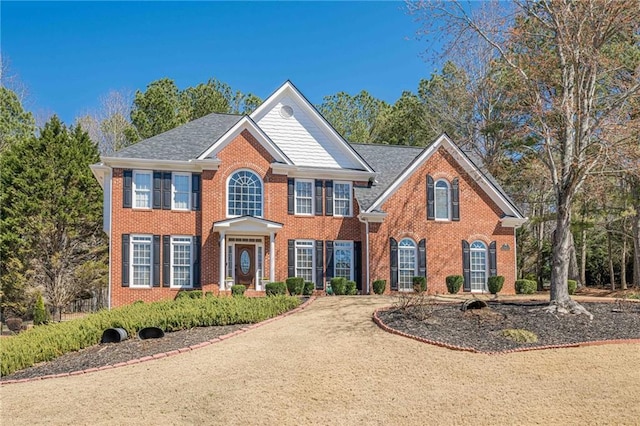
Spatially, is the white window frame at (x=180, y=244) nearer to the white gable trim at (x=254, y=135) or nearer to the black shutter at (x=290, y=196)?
the white gable trim at (x=254, y=135)

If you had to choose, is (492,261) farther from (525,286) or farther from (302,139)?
(302,139)

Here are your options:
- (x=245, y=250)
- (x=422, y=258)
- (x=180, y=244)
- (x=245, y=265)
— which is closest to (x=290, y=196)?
(x=245, y=250)

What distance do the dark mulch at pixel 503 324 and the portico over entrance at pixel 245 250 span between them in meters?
8.35

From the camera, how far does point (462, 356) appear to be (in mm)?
11797

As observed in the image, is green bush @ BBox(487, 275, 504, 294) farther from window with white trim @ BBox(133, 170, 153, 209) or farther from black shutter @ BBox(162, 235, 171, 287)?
window with white trim @ BBox(133, 170, 153, 209)

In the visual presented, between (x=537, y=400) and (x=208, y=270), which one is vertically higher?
(x=208, y=270)

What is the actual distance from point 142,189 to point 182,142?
2860 mm

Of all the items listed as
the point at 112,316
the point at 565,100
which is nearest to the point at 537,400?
the point at 565,100

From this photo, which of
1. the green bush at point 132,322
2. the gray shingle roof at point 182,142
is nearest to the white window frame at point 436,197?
the gray shingle roof at point 182,142

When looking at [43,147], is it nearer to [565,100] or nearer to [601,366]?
[565,100]

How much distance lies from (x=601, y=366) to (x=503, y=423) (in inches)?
143

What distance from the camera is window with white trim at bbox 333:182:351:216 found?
2512 centimetres

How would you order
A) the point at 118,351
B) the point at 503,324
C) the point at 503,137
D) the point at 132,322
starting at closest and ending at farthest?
the point at 118,351, the point at 503,324, the point at 132,322, the point at 503,137

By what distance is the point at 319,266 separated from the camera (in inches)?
963
